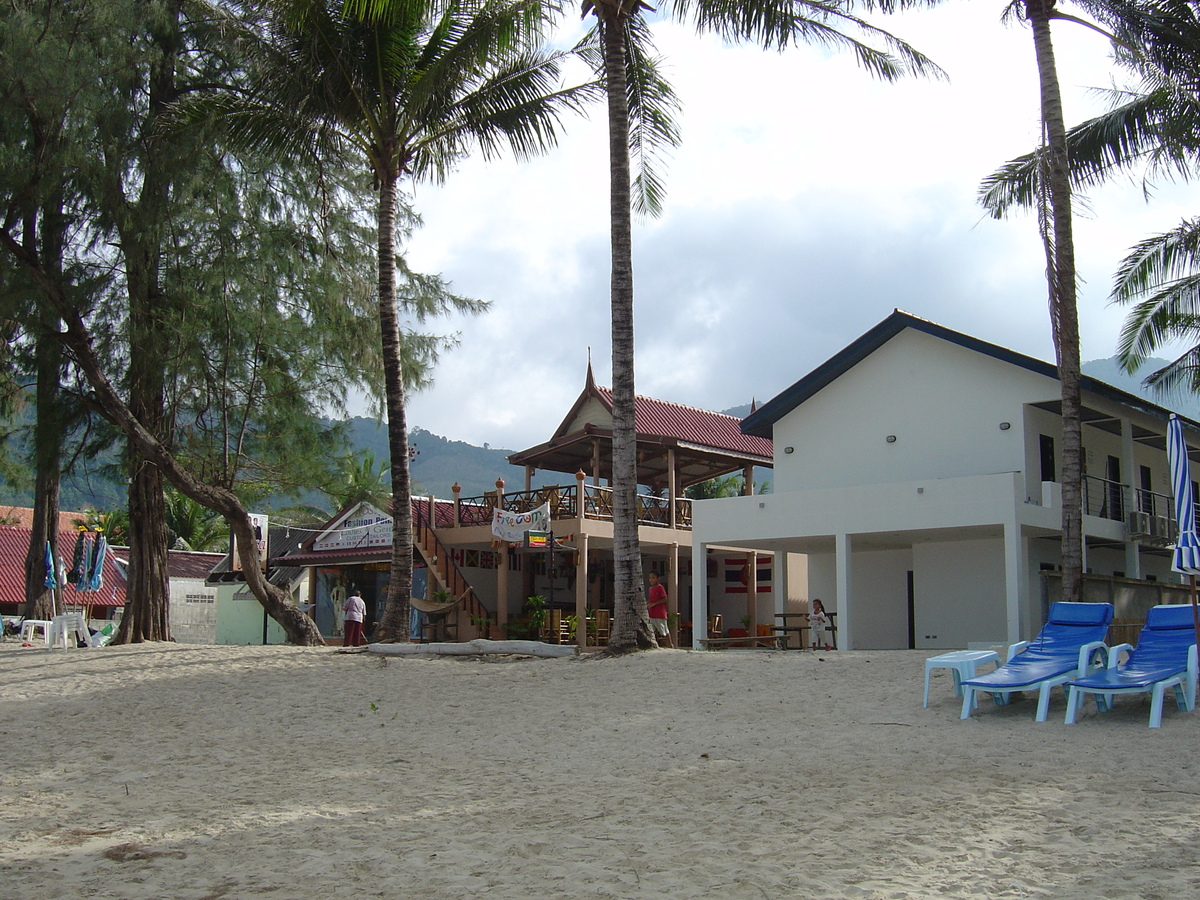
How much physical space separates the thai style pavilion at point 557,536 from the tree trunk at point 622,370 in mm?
9420

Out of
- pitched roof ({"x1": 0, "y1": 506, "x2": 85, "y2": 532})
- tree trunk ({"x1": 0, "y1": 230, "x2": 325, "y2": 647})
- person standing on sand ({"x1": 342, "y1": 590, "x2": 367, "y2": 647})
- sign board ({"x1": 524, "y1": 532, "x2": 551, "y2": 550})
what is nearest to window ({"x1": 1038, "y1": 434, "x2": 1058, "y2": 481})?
sign board ({"x1": 524, "y1": 532, "x2": 551, "y2": 550})

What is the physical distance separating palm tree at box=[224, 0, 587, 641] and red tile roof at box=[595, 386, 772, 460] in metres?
10.4

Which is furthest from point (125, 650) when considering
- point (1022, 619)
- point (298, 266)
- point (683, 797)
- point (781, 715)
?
point (1022, 619)

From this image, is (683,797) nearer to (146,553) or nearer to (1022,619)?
(1022,619)

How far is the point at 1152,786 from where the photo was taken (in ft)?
23.4

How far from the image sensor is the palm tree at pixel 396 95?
15.7 metres

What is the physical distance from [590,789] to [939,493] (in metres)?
12.6

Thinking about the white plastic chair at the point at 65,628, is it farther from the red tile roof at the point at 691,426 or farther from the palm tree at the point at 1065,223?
the palm tree at the point at 1065,223

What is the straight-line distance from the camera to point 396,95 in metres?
16.6

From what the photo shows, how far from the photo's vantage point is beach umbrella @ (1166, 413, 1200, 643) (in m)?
10.2

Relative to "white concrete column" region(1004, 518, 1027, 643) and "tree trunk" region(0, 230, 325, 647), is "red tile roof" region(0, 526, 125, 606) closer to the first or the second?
"tree trunk" region(0, 230, 325, 647)

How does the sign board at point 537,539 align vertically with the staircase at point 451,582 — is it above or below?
above

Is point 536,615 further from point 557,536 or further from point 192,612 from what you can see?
point 192,612

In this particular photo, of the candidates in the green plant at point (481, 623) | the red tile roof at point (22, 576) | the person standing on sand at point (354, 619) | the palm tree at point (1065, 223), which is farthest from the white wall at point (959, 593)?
the red tile roof at point (22, 576)
